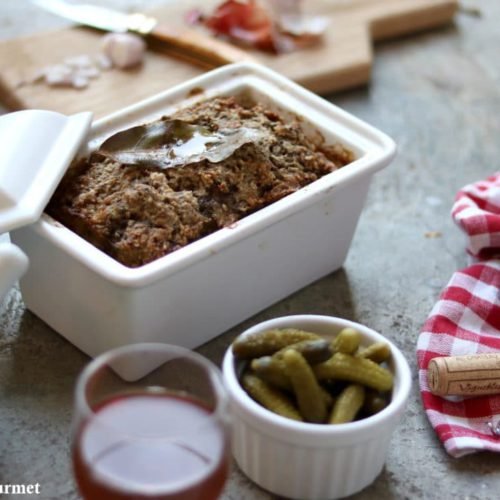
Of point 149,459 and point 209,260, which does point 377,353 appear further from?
point 149,459

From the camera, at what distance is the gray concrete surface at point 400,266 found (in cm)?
115

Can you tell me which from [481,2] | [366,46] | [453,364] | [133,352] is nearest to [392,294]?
[453,364]

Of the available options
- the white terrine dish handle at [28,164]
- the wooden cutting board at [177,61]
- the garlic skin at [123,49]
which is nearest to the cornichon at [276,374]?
the white terrine dish handle at [28,164]

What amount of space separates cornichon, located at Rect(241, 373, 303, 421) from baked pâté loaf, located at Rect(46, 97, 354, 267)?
0.22 meters

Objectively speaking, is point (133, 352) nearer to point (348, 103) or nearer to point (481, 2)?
point (348, 103)

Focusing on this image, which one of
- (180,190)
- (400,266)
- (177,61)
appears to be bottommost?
(400,266)

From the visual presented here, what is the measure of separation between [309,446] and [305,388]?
63 mm

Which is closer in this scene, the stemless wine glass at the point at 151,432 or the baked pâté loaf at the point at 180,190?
the stemless wine glass at the point at 151,432

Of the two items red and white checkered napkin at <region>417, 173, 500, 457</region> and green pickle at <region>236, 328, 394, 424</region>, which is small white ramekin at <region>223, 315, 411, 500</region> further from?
red and white checkered napkin at <region>417, 173, 500, 457</region>

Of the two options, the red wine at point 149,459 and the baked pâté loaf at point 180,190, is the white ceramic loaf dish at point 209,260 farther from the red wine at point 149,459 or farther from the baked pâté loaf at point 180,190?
the red wine at point 149,459

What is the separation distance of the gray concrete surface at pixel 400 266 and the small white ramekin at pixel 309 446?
1.6 inches

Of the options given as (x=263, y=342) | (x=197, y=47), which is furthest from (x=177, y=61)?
(x=263, y=342)

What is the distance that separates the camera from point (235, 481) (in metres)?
1.13

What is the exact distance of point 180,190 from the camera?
1274mm
